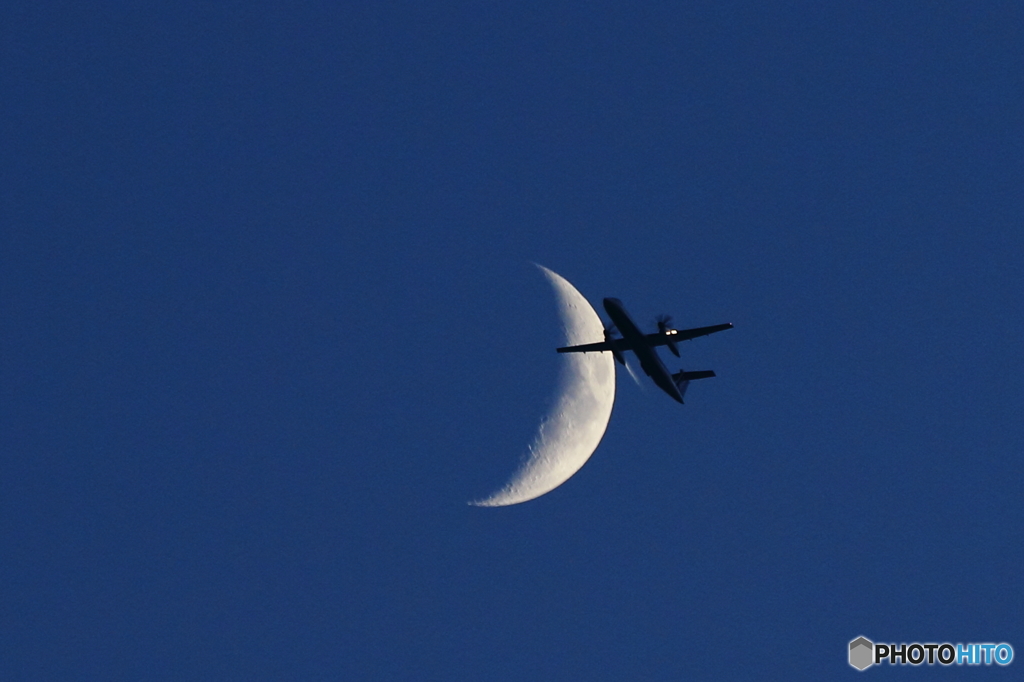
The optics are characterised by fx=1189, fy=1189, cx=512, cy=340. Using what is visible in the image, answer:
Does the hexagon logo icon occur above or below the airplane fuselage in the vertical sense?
below

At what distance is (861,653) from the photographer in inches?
3391

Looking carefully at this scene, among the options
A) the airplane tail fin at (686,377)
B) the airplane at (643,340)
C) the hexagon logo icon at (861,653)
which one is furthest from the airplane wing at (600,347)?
the hexagon logo icon at (861,653)

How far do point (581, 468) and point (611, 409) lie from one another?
5.73 meters

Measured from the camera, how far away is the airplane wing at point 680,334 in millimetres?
92625

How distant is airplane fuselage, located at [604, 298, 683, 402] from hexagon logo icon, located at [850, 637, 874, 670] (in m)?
23.4

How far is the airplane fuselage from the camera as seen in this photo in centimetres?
9088

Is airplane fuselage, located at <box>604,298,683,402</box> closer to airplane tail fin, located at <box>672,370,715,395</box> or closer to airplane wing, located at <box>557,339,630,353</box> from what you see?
airplane wing, located at <box>557,339,630,353</box>

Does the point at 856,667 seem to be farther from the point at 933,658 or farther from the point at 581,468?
the point at 581,468

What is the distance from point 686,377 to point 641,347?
31.2ft

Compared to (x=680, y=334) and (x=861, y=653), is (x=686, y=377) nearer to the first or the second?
(x=680, y=334)

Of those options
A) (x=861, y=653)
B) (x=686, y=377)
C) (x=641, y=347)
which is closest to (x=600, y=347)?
(x=641, y=347)

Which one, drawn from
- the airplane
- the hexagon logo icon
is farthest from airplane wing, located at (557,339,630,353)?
the hexagon logo icon

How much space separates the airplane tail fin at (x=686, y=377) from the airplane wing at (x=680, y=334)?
7492mm

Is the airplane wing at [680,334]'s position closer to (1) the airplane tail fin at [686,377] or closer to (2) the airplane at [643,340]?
(2) the airplane at [643,340]
